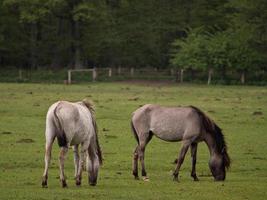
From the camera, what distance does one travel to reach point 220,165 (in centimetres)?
1670

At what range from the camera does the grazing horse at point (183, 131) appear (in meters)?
16.7

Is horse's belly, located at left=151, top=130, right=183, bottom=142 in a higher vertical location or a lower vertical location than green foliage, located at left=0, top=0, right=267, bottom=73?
lower

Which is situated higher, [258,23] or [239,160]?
[258,23]

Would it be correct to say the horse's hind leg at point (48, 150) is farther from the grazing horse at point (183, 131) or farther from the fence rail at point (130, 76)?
the fence rail at point (130, 76)

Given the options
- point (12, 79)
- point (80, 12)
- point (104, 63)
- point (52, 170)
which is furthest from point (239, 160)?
point (104, 63)

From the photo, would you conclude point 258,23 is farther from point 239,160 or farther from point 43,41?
point 239,160

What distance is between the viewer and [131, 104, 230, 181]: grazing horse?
1673 cm

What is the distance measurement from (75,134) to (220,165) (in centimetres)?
366

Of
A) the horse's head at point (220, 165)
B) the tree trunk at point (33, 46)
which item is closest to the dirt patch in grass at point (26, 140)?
the horse's head at point (220, 165)

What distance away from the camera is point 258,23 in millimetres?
67312

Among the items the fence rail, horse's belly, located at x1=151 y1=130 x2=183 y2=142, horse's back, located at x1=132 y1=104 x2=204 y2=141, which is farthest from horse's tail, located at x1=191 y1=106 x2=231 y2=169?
the fence rail

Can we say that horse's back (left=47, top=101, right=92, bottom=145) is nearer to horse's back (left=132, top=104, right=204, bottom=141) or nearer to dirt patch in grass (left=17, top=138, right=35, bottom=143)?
horse's back (left=132, top=104, right=204, bottom=141)

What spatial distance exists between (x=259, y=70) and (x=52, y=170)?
52.7 meters

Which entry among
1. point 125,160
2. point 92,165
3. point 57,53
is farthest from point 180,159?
point 57,53
